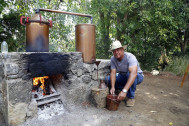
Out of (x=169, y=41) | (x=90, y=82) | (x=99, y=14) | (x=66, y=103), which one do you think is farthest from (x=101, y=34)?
(x=66, y=103)

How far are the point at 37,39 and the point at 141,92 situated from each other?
2.78m

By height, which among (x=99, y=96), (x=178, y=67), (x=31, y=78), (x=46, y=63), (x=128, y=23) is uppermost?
(x=128, y=23)

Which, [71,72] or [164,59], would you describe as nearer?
[71,72]

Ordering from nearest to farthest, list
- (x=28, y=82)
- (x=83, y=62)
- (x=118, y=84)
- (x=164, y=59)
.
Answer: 1. (x=28, y=82)
2. (x=83, y=62)
3. (x=118, y=84)
4. (x=164, y=59)

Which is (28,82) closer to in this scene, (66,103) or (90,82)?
(66,103)

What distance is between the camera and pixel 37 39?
7.95ft

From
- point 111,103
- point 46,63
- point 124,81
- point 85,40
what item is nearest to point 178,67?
point 124,81

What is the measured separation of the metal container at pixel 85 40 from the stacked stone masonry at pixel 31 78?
0.12 meters

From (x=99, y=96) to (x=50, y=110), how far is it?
35.7 inches

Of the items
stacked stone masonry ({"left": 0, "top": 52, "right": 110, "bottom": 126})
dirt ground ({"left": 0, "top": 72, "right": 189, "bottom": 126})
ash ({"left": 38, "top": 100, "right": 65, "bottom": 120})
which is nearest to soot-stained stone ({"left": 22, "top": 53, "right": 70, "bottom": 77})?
stacked stone masonry ({"left": 0, "top": 52, "right": 110, "bottom": 126})

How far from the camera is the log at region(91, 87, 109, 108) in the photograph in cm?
261

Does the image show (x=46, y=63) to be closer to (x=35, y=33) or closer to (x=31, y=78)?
(x=31, y=78)

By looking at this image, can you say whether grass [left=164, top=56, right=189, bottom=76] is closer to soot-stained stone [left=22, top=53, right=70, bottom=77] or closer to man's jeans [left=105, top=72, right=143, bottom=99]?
man's jeans [left=105, top=72, right=143, bottom=99]

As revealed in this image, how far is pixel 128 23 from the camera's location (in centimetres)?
607
